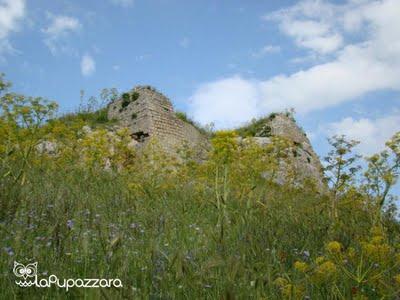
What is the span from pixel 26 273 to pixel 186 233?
1.87m

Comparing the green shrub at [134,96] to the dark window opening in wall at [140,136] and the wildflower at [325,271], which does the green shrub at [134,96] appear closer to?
the dark window opening in wall at [140,136]

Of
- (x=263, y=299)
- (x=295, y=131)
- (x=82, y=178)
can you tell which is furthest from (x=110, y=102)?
(x=263, y=299)

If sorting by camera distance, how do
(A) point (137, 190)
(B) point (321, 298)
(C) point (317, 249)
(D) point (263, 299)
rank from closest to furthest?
(D) point (263, 299) < (B) point (321, 298) < (C) point (317, 249) < (A) point (137, 190)

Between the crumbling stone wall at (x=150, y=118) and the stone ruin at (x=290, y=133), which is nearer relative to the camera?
the crumbling stone wall at (x=150, y=118)

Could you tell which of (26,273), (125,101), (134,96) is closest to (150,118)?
(134,96)

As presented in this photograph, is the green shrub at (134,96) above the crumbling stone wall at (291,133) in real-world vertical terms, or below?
above

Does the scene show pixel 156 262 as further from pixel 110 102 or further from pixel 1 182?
pixel 110 102

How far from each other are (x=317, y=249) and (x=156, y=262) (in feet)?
4.86

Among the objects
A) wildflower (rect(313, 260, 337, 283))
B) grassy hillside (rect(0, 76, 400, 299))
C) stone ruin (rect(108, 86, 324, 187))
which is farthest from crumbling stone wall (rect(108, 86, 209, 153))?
wildflower (rect(313, 260, 337, 283))

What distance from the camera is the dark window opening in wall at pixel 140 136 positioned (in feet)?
50.3

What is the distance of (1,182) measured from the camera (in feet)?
13.1

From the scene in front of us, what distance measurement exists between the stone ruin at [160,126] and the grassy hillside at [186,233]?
6705mm

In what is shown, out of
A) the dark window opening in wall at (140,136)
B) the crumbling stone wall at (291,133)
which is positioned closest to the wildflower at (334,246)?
the dark window opening in wall at (140,136)

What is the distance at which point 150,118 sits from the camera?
1542 cm
